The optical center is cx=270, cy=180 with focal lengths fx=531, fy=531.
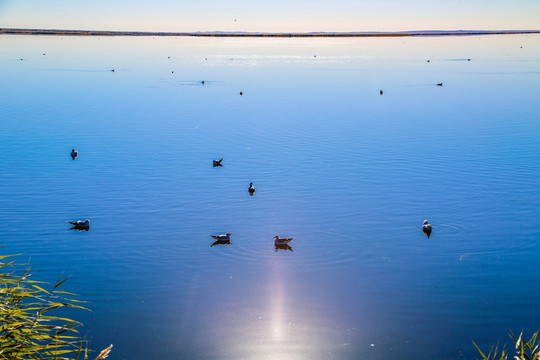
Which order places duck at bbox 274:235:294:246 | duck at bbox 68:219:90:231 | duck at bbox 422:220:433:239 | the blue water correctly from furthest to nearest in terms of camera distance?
duck at bbox 68:219:90:231
duck at bbox 422:220:433:239
duck at bbox 274:235:294:246
the blue water

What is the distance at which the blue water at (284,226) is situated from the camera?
730 inches

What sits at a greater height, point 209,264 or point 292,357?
point 209,264

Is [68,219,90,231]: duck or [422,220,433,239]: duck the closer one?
[422,220,433,239]: duck

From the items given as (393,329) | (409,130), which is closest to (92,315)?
(393,329)

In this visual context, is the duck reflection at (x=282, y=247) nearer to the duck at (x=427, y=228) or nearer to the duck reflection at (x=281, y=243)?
the duck reflection at (x=281, y=243)

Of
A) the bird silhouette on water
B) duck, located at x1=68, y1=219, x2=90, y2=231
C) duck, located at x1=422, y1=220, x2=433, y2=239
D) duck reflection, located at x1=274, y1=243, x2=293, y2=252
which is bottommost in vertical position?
duck reflection, located at x1=274, y1=243, x2=293, y2=252

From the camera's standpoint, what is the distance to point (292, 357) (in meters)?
16.9

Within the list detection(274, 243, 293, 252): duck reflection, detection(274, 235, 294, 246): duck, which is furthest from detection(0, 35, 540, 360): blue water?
detection(274, 235, 294, 246): duck

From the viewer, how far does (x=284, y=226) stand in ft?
90.5

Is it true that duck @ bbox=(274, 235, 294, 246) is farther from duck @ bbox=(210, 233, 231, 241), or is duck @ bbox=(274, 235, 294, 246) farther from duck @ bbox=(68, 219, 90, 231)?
duck @ bbox=(68, 219, 90, 231)

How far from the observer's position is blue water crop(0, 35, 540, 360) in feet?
60.8

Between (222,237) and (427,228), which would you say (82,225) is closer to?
(222,237)

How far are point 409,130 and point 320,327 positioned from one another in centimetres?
3796

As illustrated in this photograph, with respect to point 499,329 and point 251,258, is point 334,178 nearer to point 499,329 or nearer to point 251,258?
point 251,258
